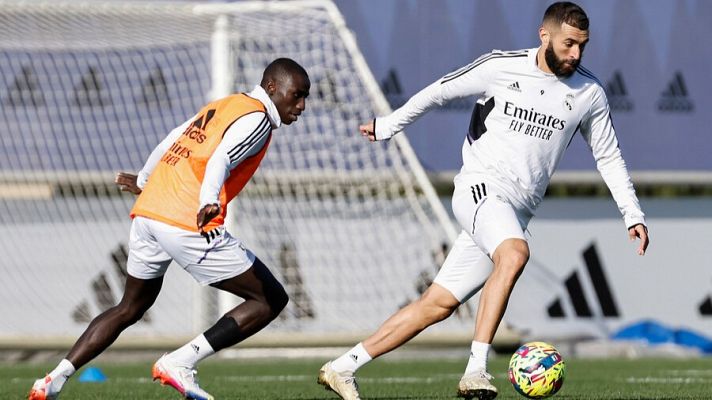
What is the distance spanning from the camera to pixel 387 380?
10.3m

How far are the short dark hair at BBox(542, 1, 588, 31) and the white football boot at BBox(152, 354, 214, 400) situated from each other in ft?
8.35

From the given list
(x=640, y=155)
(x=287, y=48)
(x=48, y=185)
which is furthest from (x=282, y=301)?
(x=640, y=155)

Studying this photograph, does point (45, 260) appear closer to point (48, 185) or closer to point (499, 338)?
point (48, 185)

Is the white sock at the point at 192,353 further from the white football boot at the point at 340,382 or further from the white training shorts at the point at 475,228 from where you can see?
the white training shorts at the point at 475,228

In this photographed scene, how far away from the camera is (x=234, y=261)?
706 cm

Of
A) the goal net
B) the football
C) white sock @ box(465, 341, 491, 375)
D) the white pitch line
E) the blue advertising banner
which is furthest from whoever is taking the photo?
the blue advertising banner

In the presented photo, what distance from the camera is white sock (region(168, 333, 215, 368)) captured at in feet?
22.9

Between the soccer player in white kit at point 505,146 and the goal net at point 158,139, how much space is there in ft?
17.6

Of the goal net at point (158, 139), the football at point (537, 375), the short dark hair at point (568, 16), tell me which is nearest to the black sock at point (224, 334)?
the football at point (537, 375)

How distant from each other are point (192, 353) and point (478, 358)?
148cm

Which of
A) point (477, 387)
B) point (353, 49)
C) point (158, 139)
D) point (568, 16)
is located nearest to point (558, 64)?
point (568, 16)

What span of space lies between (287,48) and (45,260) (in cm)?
370

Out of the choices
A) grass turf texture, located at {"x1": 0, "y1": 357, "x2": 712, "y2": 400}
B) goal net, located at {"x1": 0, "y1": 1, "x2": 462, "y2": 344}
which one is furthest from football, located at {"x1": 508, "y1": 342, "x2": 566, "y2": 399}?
goal net, located at {"x1": 0, "y1": 1, "x2": 462, "y2": 344}

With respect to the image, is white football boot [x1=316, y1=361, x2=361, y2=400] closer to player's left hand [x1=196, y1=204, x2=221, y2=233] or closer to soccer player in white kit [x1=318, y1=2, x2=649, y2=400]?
soccer player in white kit [x1=318, y1=2, x2=649, y2=400]
